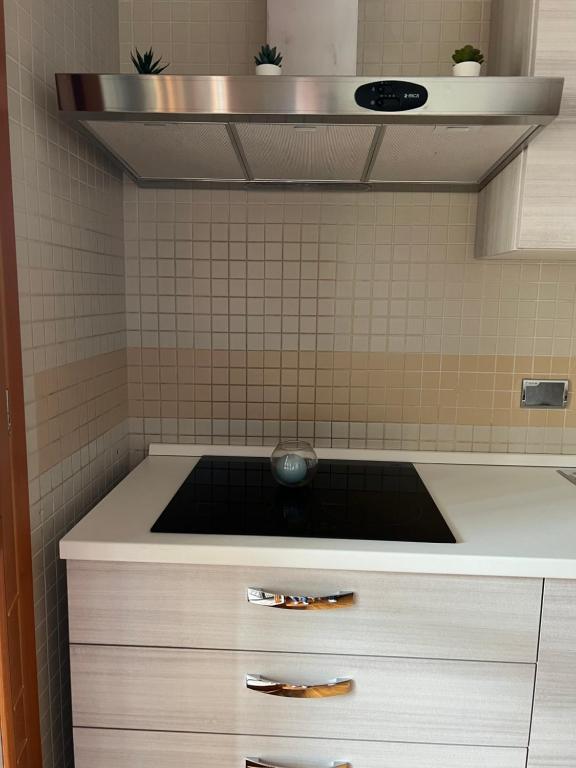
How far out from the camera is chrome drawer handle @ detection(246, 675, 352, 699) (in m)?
1.12

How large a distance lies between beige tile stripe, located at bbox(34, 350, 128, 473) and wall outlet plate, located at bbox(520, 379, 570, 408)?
115cm

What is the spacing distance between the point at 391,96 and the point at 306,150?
0.27m

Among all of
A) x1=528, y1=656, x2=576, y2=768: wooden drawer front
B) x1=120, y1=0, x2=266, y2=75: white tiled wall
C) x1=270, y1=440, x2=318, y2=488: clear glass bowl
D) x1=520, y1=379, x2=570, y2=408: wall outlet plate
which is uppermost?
x1=120, y1=0, x2=266, y2=75: white tiled wall

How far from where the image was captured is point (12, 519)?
1.00 meters

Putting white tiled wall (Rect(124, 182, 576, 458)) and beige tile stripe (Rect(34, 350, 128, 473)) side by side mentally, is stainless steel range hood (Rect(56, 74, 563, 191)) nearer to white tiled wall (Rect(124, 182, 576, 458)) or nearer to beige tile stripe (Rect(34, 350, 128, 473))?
white tiled wall (Rect(124, 182, 576, 458))

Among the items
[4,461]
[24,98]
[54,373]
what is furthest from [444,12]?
[4,461]

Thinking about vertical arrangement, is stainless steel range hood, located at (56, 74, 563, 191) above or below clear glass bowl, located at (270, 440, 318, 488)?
above

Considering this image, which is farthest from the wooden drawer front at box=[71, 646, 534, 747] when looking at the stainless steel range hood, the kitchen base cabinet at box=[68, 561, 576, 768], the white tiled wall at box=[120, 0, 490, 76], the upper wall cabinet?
the white tiled wall at box=[120, 0, 490, 76]

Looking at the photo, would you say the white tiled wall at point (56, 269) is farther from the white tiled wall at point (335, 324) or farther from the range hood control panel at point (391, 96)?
Result: the range hood control panel at point (391, 96)

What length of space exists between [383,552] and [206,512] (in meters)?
0.41

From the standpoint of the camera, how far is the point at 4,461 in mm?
962

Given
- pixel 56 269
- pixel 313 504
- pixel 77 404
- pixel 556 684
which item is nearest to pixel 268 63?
pixel 56 269

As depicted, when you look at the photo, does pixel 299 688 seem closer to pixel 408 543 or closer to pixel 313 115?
pixel 408 543

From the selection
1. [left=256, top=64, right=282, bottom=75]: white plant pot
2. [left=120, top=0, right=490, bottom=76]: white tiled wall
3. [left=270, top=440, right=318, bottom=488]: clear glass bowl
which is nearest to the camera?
[left=256, top=64, right=282, bottom=75]: white plant pot
